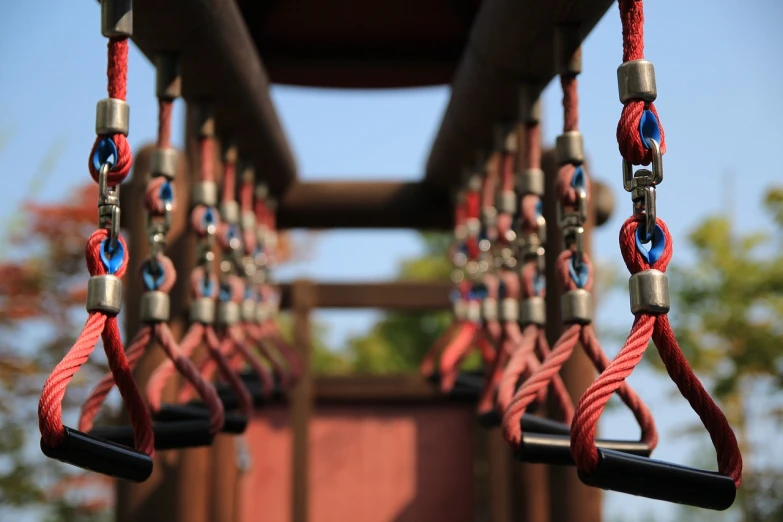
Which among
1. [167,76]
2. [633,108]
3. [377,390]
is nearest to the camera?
[633,108]

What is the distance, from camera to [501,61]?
200 cm

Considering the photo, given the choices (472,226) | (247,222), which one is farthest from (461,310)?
(247,222)

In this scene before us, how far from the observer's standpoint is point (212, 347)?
1954 millimetres

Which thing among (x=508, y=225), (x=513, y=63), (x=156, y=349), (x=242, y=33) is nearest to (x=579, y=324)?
(x=513, y=63)

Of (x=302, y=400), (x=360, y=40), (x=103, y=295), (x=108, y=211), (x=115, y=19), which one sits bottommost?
(x=302, y=400)

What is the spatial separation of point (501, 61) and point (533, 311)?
0.53m

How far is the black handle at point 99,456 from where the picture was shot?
1.17 meters

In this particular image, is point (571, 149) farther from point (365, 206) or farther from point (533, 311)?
point (365, 206)

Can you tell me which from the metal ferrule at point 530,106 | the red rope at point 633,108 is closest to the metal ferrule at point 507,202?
the metal ferrule at point 530,106

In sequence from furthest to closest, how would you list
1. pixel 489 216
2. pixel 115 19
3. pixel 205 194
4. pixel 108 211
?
pixel 489 216, pixel 205 194, pixel 115 19, pixel 108 211

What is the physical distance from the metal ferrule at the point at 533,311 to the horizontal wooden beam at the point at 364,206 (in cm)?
179

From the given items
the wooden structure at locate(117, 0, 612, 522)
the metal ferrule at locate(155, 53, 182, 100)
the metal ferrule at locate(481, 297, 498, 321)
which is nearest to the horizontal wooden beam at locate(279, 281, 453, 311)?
the wooden structure at locate(117, 0, 612, 522)

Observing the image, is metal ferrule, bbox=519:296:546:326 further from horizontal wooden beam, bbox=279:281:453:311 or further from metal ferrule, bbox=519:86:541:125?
horizontal wooden beam, bbox=279:281:453:311

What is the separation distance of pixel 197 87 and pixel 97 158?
0.83 meters
